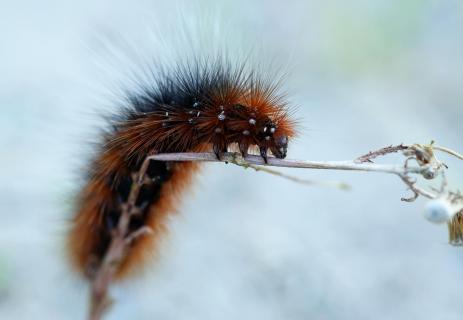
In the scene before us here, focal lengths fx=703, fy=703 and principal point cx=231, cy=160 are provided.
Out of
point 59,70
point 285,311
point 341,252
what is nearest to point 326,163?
point 285,311

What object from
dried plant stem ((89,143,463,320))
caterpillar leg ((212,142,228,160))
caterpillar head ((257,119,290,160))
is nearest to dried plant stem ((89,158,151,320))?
dried plant stem ((89,143,463,320))

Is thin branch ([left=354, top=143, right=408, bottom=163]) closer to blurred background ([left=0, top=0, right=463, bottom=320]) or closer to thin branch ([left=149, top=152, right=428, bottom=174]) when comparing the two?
thin branch ([left=149, top=152, right=428, bottom=174])

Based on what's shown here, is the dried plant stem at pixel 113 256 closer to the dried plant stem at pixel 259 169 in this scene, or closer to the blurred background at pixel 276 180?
the dried plant stem at pixel 259 169

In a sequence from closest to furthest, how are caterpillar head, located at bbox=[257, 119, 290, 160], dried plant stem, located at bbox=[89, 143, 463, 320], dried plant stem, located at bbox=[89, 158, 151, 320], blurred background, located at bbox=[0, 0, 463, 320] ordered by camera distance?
dried plant stem, located at bbox=[89, 143, 463, 320] → caterpillar head, located at bbox=[257, 119, 290, 160] → dried plant stem, located at bbox=[89, 158, 151, 320] → blurred background, located at bbox=[0, 0, 463, 320]

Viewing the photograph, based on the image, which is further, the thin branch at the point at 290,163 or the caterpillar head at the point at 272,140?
the caterpillar head at the point at 272,140

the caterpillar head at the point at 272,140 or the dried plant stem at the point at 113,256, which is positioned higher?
the caterpillar head at the point at 272,140

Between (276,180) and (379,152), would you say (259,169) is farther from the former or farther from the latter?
(276,180)

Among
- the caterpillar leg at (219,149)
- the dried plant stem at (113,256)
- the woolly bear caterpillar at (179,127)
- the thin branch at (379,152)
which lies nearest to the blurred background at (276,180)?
the woolly bear caterpillar at (179,127)
